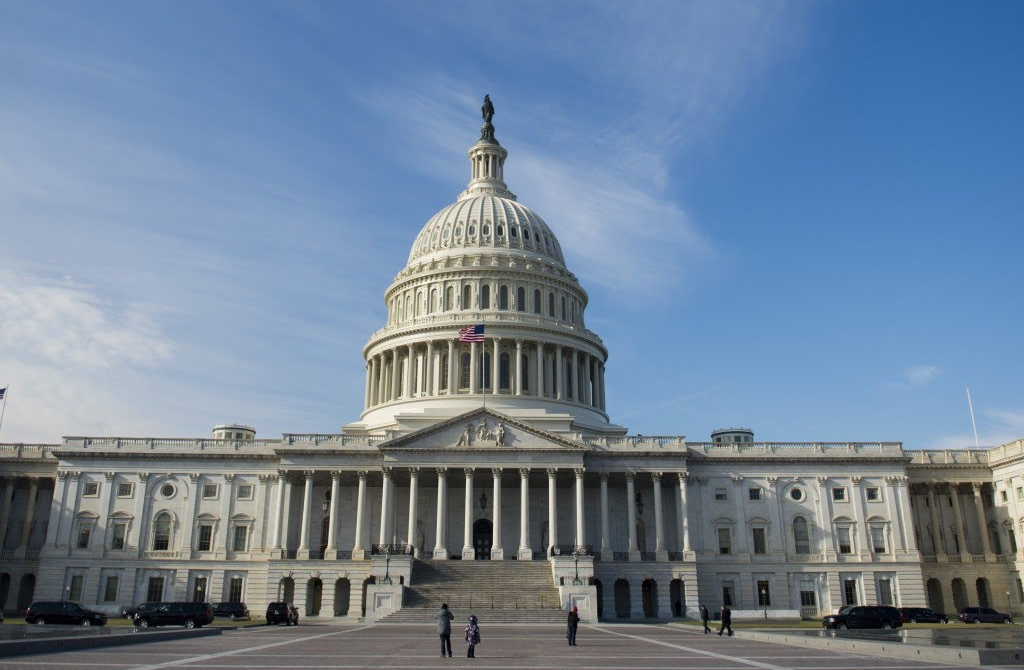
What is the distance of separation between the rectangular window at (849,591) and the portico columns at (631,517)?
17915 mm

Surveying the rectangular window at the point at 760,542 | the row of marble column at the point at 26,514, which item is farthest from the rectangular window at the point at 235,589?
the rectangular window at the point at 760,542

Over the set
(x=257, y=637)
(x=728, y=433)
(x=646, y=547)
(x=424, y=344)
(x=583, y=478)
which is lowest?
(x=257, y=637)

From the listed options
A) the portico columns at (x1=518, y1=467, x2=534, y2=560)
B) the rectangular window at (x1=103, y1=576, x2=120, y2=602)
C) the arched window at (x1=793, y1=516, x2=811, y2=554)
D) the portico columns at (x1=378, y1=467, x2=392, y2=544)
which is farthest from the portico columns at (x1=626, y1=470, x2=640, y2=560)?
the rectangular window at (x1=103, y1=576, x2=120, y2=602)

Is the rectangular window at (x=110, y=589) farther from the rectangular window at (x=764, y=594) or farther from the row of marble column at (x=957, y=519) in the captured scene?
the row of marble column at (x=957, y=519)

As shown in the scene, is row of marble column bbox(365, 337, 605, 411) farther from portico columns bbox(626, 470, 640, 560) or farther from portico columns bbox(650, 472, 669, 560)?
portico columns bbox(650, 472, 669, 560)

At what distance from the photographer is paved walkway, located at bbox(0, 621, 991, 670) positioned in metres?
24.2

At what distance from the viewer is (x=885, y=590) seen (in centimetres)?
7038

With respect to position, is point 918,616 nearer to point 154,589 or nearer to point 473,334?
point 473,334

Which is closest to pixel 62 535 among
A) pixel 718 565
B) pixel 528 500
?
pixel 528 500

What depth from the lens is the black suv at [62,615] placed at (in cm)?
4888

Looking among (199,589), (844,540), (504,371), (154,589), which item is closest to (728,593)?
(844,540)

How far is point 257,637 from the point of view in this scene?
38.3m

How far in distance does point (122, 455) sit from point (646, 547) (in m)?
46.1

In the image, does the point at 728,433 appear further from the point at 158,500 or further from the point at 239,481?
the point at 158,500
